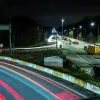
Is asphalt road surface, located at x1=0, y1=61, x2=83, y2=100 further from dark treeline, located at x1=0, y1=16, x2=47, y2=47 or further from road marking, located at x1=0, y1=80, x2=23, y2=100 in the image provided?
dark treeline, located at x1=0, y1=16, x2=47, y2=47

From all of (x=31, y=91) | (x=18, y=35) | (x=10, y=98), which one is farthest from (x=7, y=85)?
(x=18, y=35)

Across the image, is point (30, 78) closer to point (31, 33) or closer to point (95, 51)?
point (95, 51)

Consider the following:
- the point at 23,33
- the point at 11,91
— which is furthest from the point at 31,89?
the point at 23,33

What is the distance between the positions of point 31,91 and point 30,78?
25.2 feet

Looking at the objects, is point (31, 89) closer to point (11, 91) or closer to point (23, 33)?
A: point (11, 91)

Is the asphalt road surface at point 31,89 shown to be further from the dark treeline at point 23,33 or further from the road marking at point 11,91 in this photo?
the dark treeline at point 23,33

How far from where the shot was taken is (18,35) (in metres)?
164

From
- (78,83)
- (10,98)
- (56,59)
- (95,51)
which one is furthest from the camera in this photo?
(95,51)

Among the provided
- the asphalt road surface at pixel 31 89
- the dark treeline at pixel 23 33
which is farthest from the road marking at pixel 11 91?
the dark treeline at pixel 23 33

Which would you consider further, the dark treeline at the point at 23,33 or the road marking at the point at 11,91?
the dark treeline at the point at 23,33

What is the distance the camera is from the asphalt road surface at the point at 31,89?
2333 cm

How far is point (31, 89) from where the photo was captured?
26797 mm

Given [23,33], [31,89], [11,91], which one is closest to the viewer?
[11,91]

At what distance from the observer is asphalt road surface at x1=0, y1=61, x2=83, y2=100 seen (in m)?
23.3
